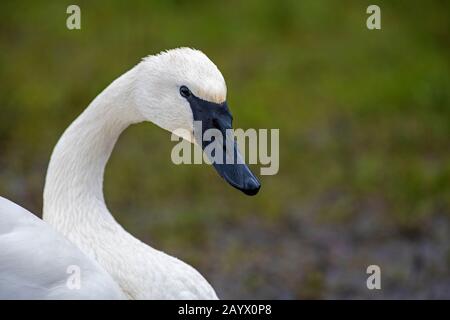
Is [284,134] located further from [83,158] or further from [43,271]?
[43,271]

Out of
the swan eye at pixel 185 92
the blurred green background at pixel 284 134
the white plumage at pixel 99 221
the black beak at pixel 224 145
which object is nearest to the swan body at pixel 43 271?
the white plumage at pixel 99 221

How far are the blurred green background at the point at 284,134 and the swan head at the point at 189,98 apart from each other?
151cm

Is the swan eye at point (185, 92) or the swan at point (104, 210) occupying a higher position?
the swan eye at point (185, 92)

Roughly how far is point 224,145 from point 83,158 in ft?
1.83

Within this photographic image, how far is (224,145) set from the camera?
3.36 meters

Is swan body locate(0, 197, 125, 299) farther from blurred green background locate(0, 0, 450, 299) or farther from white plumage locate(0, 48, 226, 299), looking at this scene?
blurred green background locate(0, 0, 450, 299)

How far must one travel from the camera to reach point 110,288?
3.15m

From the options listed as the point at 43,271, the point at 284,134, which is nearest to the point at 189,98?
the point at 43,271

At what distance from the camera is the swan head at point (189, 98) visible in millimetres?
3254

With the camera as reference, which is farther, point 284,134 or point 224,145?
point 284,134

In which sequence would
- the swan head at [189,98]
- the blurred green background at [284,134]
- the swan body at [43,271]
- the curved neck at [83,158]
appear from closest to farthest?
the swan body at [43,271], the swan head at [189,98], the curved neck at [83,158], the blurred green background at [284,134]

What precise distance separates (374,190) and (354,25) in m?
2.65

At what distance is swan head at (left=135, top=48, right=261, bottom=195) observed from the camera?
3254mm

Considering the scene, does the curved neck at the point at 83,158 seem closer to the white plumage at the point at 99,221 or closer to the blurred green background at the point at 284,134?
the white plumage at the point at 99,221
